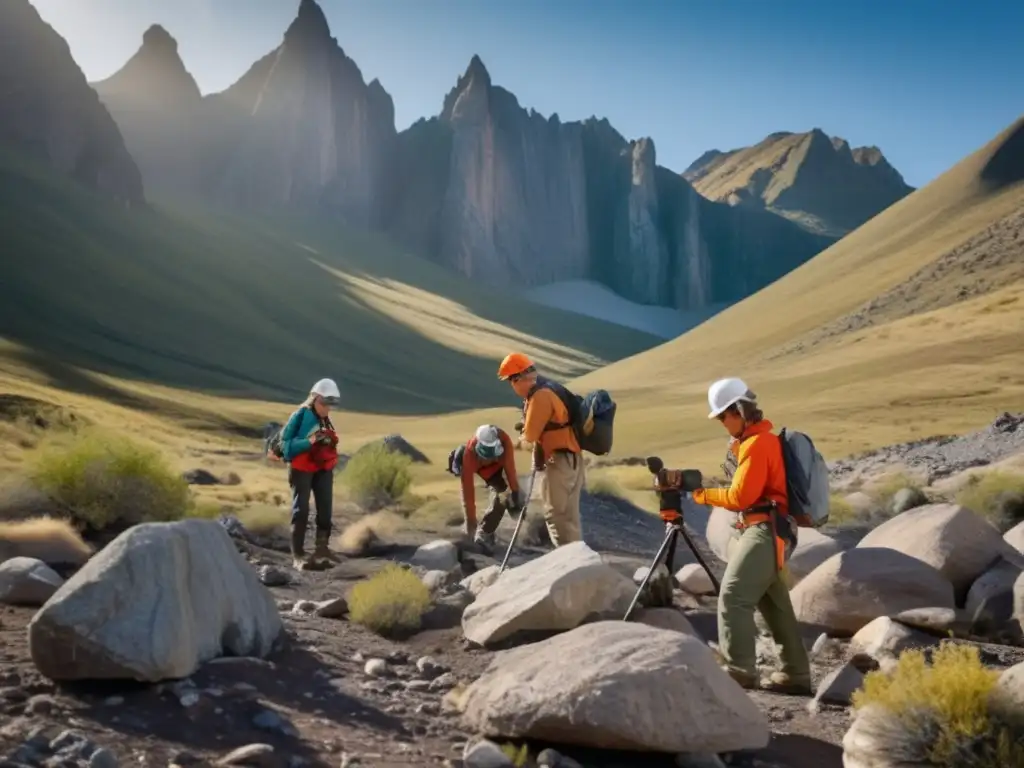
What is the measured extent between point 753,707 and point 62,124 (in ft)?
333

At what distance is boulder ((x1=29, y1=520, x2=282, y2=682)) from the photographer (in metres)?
5.77

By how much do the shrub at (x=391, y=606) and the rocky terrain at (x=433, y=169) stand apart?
129m

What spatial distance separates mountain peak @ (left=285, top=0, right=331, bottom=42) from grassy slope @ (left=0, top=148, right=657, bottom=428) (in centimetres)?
4225

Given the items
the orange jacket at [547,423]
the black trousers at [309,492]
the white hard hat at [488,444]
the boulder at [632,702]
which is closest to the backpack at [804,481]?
the boulder at [632,702]

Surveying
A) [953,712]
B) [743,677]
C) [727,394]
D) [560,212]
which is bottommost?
[743,677]

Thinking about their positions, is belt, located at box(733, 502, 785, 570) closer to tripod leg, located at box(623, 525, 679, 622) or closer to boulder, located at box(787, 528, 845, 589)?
tripod leg, located at box(623, 525, 679, 622)

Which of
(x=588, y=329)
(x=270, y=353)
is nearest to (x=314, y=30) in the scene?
(x=588, y=329)

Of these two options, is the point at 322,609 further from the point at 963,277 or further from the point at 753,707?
the point at 963,277

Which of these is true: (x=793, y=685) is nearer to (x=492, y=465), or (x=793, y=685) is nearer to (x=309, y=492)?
(x=492, y=465)

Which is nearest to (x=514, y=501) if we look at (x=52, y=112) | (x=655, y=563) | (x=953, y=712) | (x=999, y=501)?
(x=655, y=563)

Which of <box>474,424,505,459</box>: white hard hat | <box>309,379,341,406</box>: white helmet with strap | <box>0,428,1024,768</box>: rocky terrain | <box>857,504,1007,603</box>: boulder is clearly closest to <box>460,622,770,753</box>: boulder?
<box>0,428,1024,768</box>: rocky terrain

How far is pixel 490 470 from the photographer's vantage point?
42.9 feet

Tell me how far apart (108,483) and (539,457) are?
5711mm

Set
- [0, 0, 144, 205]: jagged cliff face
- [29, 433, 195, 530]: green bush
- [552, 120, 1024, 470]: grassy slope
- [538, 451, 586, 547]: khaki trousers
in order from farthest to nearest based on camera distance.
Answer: [0, 0, 144, 205]: jagged cliff face → [552, 120, 1024, 470]: grassy slope → [29, 433, 195, 530]: green bush → [538, 451, 586, 547]: khaki trousers
